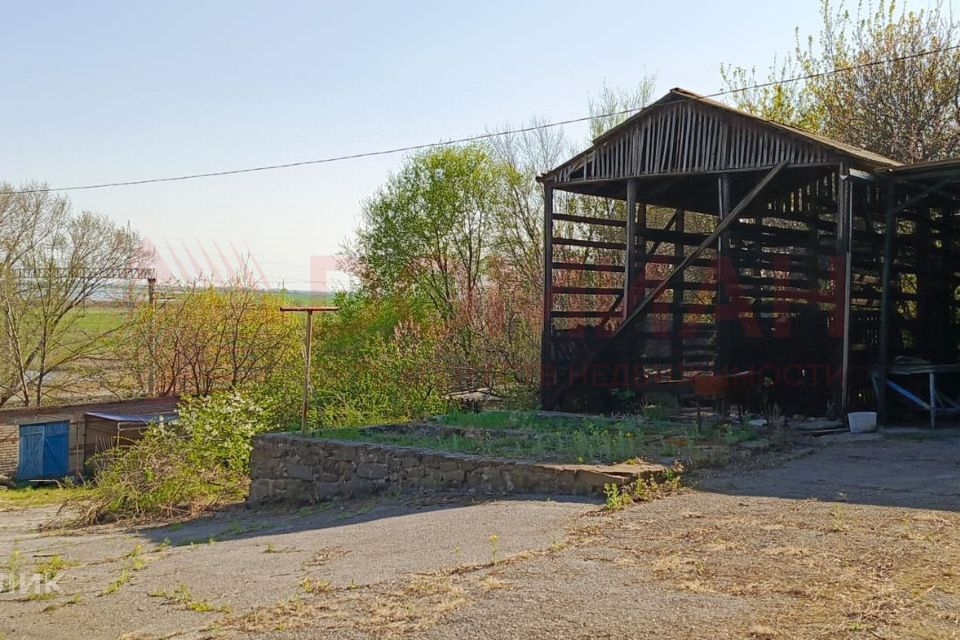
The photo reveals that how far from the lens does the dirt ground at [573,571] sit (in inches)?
203

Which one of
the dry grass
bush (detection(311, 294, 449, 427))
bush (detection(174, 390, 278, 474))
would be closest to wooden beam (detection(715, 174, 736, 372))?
the dry grass

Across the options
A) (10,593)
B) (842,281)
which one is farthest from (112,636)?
(842,281)

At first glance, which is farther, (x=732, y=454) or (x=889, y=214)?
(x=889, y=214)

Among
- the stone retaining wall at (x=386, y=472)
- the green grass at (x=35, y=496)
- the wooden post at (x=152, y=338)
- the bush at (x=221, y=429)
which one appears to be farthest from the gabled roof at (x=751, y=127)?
the wooden post at (x=152, y=338)

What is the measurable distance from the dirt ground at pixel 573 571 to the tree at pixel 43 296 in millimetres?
23645

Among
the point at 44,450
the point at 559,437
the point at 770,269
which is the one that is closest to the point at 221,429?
the point at 559,437

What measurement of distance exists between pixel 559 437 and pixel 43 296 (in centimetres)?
2622

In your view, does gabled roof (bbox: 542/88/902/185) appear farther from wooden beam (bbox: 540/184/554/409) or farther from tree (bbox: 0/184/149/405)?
tree (bbox: 0/184/149/405)

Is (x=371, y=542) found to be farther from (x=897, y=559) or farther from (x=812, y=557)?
(x=897, y=559)

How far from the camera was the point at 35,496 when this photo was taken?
75.4ft

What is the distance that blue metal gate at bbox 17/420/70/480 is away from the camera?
25117 mm

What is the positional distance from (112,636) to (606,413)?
34.9 ft

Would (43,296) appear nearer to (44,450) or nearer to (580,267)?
(44,450)

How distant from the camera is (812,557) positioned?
6.23 metres
